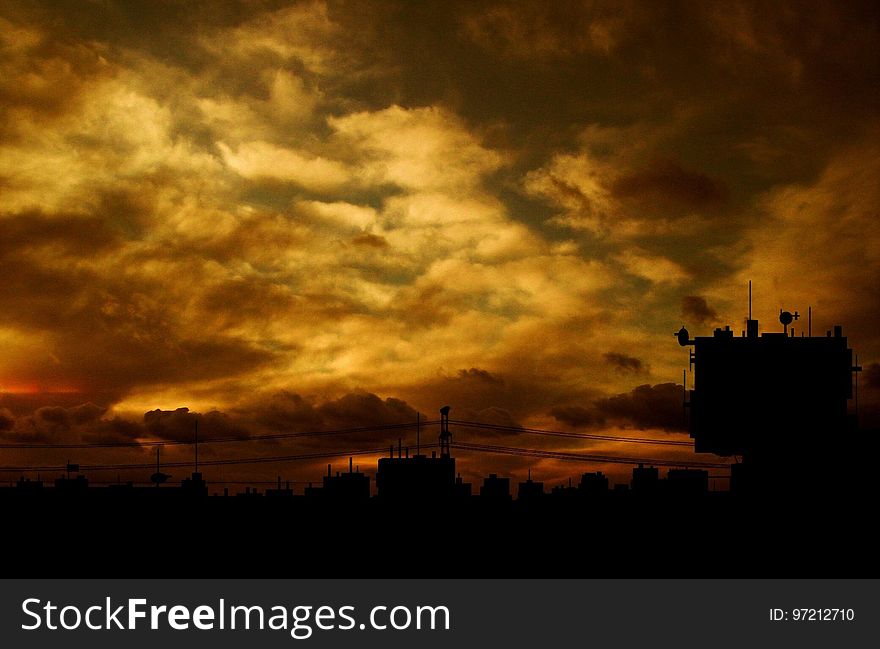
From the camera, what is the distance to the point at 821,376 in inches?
4840

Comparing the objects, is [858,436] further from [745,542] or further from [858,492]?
[745,542]

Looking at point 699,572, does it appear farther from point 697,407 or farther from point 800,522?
point 697,407

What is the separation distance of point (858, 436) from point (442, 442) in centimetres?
6999

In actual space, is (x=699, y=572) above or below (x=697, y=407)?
below

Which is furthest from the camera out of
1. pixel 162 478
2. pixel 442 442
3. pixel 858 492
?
pixel 162 478

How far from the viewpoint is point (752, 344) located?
124 meters

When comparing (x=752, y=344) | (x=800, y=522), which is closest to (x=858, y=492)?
(x=800, y=522)

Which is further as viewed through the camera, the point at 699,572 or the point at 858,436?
the point at 699,572

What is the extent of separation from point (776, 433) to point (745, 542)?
177 ft
